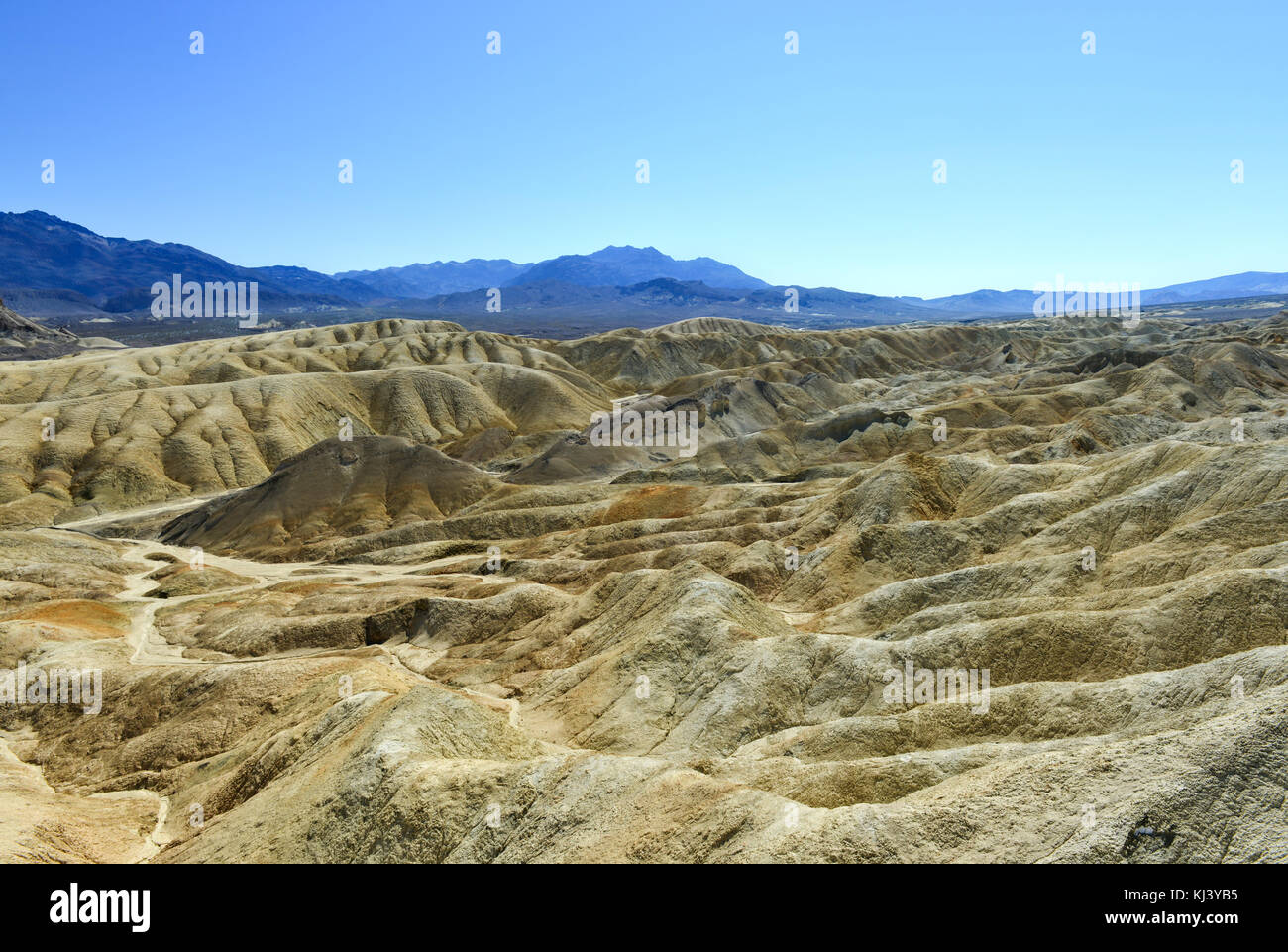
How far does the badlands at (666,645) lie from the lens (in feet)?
67.6

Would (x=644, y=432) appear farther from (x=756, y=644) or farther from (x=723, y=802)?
(x=723, y=802)

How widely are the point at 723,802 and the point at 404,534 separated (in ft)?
210

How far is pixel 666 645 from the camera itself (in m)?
40.4

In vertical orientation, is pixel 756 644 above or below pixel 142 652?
above

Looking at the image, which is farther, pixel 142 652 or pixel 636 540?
pixel 636 540

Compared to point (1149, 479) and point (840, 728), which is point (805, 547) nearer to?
point (1149, 479)

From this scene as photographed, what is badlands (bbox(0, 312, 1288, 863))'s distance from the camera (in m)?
20.6

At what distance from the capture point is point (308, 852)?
24234mm
